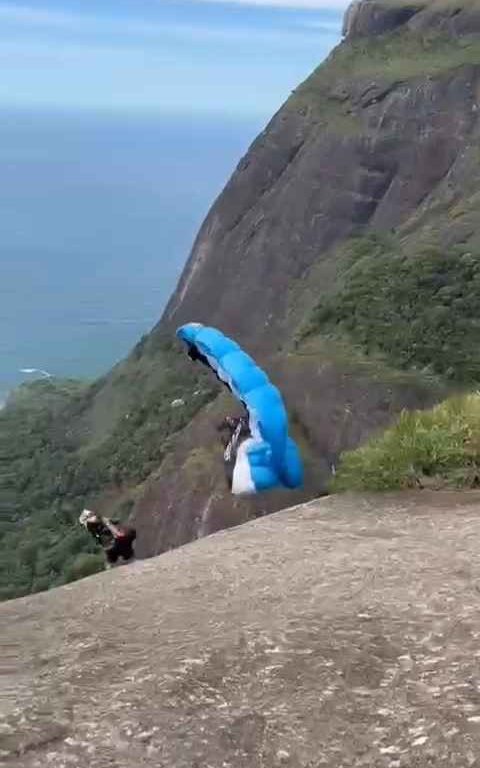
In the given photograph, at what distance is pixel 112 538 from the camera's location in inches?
522

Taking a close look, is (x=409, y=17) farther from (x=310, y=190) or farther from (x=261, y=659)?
(x=261, y=659)

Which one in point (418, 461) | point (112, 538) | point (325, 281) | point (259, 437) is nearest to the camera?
point (418, 461)

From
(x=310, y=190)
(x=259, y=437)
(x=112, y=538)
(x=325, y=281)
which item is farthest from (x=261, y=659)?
(x=310, y=190)

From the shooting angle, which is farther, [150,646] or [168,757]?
[150,646]

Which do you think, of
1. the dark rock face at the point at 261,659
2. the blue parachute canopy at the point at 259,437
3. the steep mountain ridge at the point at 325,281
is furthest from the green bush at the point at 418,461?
the steep mountain ridge at the point at 325,281

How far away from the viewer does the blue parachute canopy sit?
14359 mm

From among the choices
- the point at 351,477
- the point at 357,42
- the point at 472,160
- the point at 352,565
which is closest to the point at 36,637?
the point at 352,565

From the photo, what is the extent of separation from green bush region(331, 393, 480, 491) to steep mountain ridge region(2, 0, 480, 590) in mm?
20159

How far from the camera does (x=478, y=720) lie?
551cm

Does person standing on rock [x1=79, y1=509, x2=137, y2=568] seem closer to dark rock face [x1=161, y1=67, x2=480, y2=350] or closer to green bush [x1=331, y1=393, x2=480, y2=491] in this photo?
green bush [x1=331, y1=393, x2=480, y2=491]

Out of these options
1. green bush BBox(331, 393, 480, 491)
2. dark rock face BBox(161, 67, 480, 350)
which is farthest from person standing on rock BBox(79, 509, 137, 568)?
dark rock face BBox(161, 67, 480, 350)

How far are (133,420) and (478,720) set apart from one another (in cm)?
6658

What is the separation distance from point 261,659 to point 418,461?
12.6 ft

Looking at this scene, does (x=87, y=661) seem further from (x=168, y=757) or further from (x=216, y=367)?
(x=216, y=367)
